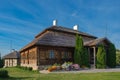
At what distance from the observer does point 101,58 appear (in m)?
27.2

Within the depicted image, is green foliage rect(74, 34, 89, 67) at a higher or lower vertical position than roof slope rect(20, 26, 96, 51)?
lower

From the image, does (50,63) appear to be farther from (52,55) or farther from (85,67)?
(85,67)

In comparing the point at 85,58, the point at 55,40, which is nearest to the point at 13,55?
the point at 55,40

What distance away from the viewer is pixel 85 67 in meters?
27.0

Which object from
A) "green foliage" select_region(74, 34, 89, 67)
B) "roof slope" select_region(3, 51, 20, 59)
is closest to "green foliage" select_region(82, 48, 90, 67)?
"green foliage" select_region(74, 34, 89, 67)

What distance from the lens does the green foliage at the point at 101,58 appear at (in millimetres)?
27156

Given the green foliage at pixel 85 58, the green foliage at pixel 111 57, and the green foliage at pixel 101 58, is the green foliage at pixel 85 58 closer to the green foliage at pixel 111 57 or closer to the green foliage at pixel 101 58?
the green foliage at pixel 101 58

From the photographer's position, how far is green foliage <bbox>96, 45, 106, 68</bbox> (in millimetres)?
27156

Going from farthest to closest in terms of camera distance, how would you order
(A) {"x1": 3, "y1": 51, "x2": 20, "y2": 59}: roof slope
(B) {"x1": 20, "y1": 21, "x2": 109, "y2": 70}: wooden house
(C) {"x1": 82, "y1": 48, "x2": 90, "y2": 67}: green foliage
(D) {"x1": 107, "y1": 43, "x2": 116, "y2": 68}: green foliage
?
1. (A) {"x1": 3, "y1": 51, "x2": 20, "y2": 59}: roof slope
2. (D) {"x1": 107, "y1": 43, "x2": 116, "y2": 68}: green foliage
3. (C) {"x1": 82, "y1": 48, "x2": 90, "y2": 67}: green foliage
4. (B) {"x1": 20, "y1": 21, "x2": 109, "y2": 70}: wooden house

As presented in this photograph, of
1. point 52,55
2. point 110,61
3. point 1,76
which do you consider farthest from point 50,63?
point 1,76

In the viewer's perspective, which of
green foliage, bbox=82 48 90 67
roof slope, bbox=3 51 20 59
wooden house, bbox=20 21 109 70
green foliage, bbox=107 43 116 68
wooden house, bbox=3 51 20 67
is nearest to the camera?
wooden house, bbox=20 21 109 70

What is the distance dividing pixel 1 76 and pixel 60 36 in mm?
16044

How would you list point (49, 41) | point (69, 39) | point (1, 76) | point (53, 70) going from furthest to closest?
1. point (69, 39)
2. point (49, 41)
3. point (53, 70)
4. point (1, 76)

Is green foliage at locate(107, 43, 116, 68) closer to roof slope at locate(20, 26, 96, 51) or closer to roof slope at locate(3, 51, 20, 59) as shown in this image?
roof slope at locate(20, 26, 96, 51)
